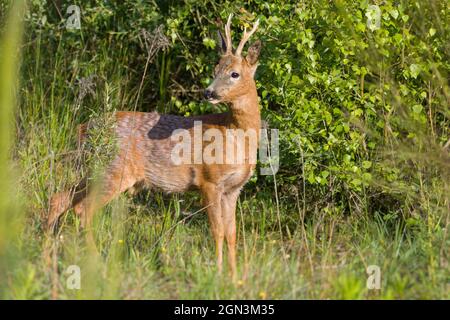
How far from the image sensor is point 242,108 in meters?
6.31

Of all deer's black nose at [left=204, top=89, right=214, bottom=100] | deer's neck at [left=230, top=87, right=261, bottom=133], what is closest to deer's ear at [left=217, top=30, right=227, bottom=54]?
deer's neck at [left=230, top=87, right=261, bottom=133]

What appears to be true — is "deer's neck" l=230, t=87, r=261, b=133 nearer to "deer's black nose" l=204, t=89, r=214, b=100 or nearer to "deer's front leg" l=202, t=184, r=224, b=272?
"deer's black nose" l=204, t=89, r=214, b=100

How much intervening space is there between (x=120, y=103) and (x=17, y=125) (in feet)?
4.00

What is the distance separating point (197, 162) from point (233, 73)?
759mm

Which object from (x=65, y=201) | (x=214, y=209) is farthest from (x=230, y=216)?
(x=65, y=201)

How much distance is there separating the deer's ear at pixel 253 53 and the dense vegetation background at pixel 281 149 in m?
0.15

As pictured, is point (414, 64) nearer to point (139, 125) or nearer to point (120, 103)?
point (139, 125)

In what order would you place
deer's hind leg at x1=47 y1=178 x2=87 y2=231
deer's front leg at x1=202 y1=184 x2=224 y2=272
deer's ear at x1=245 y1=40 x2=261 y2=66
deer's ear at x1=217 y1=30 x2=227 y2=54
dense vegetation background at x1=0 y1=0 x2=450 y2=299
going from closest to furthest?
dense vegetation background at x1=0 y1=0 x2=450 y2=299, deer's hind leg at x1=47 y1=178 x2=87 y2=231, deer's front leg at x1=202 y1=184 x2=224 y2=272, deer's ear at x1=245 y1=40 x2=261 y2=66, deer's ear at x1=217 y1=30 x2=227 y2=54

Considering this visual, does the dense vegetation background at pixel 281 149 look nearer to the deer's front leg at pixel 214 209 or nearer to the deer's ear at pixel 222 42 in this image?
the deer's front leg at pixel 214 209

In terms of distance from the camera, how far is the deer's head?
6.16 meters

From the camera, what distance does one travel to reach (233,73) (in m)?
6.26

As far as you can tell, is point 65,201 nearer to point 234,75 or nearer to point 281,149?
point 234,75

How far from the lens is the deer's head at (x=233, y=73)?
6.16 meters

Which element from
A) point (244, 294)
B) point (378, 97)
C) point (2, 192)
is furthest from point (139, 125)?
point (2, 192)
